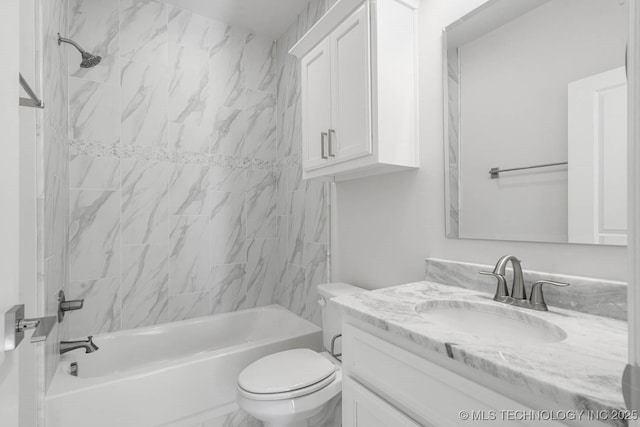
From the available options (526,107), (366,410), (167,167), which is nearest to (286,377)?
(366,410)

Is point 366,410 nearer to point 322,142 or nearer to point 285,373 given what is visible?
point 285,373

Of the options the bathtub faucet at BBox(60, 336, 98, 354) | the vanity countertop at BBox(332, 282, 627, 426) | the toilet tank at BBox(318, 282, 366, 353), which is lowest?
the bathtub faucet at BBox(60, 336, 98, 354)

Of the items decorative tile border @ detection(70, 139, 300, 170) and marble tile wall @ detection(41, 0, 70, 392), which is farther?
decorative tile border @ detection(70, 139, 300, 170)

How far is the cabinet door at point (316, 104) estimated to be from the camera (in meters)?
1.56

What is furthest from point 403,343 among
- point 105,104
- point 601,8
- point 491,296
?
point 105,104

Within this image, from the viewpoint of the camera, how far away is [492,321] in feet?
3.18

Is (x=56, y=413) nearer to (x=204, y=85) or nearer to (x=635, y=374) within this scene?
(x=635, y=374)

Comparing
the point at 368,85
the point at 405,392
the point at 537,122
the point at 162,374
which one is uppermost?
the point at 368,85

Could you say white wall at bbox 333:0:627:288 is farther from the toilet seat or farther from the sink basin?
the toilet seat

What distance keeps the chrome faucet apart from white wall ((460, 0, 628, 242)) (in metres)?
0.14

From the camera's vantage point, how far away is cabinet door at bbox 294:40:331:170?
1560mm

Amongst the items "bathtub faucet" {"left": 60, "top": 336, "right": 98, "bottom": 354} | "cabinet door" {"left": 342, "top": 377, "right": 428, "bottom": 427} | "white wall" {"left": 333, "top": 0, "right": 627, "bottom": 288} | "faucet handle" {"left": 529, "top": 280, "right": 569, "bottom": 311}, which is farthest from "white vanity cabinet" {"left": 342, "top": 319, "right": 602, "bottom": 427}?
"bathtub faucet" {"left": 60, "top": 336, "right": 98, "bottom": 354}

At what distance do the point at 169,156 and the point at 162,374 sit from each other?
1.48 m

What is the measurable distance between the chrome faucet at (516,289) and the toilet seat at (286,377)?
836 mm
